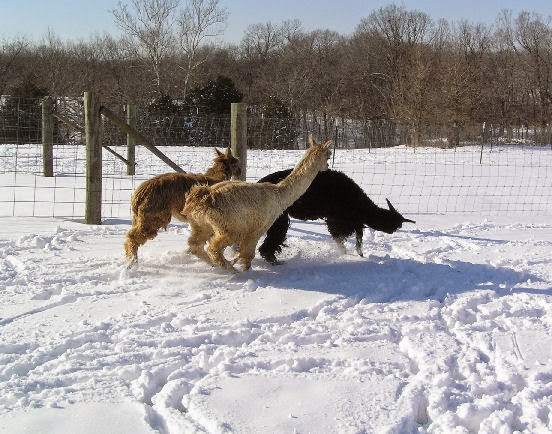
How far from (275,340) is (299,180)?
1893 mm

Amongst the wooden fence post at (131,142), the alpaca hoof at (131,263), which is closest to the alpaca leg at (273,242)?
the alpaca hoof at (131,263)

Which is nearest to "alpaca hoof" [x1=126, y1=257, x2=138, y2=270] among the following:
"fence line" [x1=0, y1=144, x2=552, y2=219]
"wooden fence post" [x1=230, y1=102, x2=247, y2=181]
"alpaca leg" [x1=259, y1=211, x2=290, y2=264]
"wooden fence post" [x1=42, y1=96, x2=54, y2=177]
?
"alpaca leg" [x1=259, y1=211, x2=290, y2=264]

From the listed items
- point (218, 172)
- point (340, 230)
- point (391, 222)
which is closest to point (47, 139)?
point (218, 172)

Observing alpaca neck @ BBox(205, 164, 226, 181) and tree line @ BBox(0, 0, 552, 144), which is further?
tree line @ BBox(0, 0, 552, 144)

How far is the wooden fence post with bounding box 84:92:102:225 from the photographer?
720 centimetres

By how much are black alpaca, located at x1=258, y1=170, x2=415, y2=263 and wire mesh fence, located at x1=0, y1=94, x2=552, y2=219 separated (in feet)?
10.2

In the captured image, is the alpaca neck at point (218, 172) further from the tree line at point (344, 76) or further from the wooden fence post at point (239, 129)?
the tree line at point (344, 76)

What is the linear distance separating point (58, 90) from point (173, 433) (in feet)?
107

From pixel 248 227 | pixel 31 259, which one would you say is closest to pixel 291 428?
pixel 248 227

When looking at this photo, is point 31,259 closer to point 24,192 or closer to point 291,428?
point 291,428

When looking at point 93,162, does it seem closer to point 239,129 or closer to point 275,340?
point 239,129

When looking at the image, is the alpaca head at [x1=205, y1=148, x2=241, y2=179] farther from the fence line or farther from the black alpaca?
the fence line

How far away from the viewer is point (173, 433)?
2.83m

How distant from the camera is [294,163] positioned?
16.1 m
